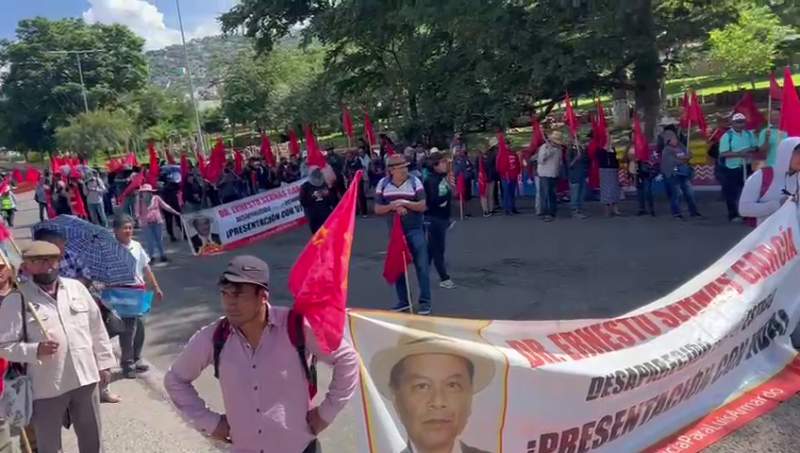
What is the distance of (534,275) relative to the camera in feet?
32.2

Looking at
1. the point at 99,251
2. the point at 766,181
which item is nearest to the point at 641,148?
the point at 766,181

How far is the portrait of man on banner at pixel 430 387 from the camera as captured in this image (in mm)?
3725

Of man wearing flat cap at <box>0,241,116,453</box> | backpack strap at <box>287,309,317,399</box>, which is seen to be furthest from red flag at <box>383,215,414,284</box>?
backpack strap at <box>287,309,317,399</box>

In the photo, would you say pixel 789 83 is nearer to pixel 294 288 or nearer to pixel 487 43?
pixel 294 288

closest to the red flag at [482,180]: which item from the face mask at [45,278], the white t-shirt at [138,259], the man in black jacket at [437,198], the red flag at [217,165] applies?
the man in black jacket at [437,198]

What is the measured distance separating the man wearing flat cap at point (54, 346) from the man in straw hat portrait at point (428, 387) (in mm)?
1859

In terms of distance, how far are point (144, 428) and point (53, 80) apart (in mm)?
82089

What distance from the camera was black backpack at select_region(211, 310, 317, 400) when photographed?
321 centimetres

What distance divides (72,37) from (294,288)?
90.5 m

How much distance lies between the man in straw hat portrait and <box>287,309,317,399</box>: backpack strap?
0.51m

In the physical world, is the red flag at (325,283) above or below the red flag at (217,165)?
above

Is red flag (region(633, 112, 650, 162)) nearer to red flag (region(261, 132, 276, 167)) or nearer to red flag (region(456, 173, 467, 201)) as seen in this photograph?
red flag (region(456, 173, 467, 201))

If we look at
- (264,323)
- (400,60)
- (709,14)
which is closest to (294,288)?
(264,323)

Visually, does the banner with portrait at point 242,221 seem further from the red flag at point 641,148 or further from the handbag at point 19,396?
the handbag at point 19,396
